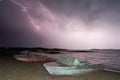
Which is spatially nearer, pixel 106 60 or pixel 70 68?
pixel 70 68

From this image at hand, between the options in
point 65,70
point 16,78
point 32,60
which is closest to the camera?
point 16,78

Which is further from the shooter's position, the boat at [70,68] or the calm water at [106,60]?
the calm water at [106,60]

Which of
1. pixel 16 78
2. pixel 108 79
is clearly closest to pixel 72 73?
pixel 108 79

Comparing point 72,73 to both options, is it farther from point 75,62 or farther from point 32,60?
point 32,60

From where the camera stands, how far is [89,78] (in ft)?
56.2

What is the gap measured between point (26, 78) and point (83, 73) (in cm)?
552

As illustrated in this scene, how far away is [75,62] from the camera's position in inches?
722

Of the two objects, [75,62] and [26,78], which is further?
[75,62]

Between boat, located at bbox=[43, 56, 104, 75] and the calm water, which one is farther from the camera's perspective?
the calm water

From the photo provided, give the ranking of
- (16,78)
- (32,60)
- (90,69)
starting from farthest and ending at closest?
(32,60) → (90,69) → (16,78)

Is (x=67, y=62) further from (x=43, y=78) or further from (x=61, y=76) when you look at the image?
(x=43, y=78)

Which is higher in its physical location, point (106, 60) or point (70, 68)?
point (106, 60)

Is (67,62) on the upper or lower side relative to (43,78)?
upper

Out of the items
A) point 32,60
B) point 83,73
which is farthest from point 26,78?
point 32,60
